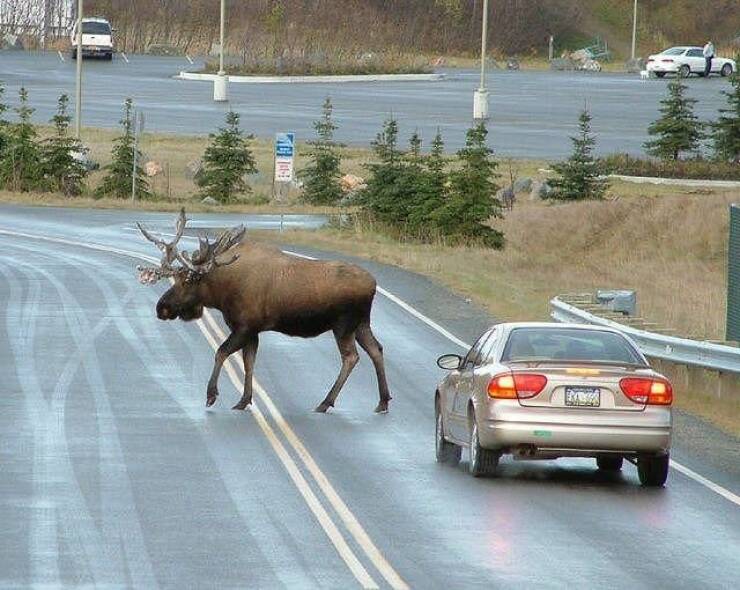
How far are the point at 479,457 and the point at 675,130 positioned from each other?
41.3 metres

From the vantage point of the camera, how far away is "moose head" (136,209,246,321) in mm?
20938

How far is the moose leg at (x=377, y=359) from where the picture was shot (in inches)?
820

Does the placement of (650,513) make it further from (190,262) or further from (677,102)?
(677,102)

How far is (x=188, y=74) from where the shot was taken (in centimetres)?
8838

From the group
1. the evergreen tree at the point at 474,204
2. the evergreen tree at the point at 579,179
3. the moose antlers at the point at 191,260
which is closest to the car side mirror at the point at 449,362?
the moose antlers at the point at 191,260

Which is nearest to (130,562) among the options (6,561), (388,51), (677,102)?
(6,561)

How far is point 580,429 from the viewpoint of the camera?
1577cm

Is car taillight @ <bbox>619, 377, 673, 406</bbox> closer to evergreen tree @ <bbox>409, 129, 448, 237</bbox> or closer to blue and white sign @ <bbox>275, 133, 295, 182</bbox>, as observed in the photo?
blue and white sign @ <bbox>275, 133, 295, 182</bbox>

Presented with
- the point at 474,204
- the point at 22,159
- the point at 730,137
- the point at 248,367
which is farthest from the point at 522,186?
the point at 248,367

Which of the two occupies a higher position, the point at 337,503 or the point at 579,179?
the point at 337,503

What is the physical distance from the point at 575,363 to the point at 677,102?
41729 millimetres

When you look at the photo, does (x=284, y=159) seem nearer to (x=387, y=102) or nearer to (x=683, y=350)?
(x=683, y=350)

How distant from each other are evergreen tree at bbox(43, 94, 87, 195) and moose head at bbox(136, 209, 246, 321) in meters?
34.1

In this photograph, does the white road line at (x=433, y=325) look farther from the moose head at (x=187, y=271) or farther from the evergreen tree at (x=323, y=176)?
the evergreen tree at (x=323, y=176)
